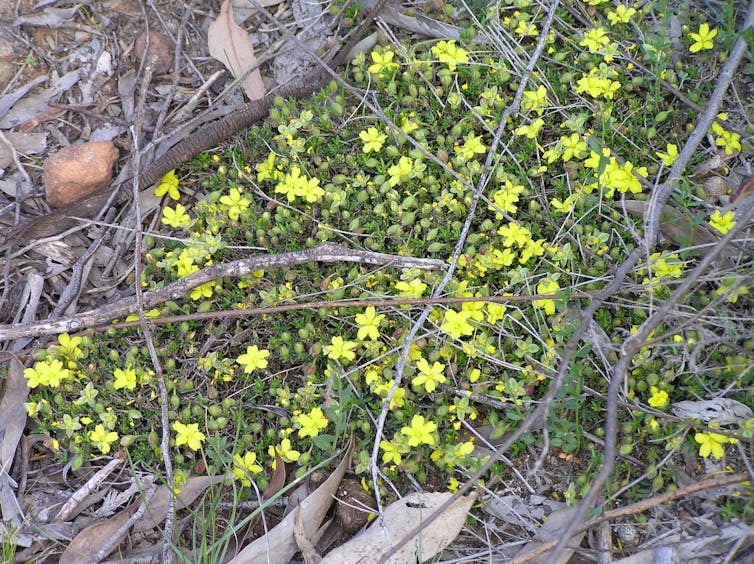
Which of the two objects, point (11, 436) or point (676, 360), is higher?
point (11, 436)

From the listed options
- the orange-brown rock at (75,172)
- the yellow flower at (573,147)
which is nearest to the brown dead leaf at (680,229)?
the yellow flower at (573,147)

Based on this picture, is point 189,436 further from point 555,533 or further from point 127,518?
point 555,533

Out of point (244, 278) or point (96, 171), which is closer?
point (244, 278)

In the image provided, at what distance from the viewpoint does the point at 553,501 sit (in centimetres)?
341

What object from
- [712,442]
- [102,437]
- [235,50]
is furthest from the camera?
[235,50]

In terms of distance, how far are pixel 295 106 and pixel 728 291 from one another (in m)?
2.59

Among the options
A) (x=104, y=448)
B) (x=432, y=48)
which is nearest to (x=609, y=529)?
(x=104, y=448)

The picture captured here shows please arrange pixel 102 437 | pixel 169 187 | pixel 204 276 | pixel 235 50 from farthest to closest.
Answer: pixel 235 50
pixel 169 187
pixel 204 276
pixel 102 437

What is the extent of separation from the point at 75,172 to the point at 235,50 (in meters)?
1.24

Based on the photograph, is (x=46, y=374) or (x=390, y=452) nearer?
(x=390, y=452)

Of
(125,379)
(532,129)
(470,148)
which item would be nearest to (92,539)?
(125,379)

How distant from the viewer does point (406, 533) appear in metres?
3.38

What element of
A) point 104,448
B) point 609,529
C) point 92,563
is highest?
point 104,448

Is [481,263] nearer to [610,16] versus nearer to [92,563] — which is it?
[610,16]
